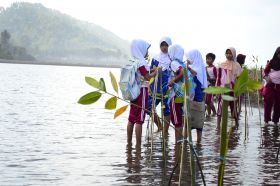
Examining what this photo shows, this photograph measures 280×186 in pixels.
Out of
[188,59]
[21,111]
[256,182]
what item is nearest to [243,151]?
[188,59]

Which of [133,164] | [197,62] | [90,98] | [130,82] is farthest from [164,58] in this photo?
[90,98]

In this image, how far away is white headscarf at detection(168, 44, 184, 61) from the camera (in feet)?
29.9

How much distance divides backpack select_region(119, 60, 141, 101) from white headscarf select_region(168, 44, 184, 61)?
65 cm

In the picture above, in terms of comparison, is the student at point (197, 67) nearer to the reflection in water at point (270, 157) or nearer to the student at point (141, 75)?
the student at point (141, 75)

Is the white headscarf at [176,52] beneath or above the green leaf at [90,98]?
above

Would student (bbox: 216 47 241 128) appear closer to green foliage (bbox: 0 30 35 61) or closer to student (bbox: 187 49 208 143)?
student (bbox: 187 49 208 143)

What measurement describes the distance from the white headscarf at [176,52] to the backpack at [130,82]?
655mm

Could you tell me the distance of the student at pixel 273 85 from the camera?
13.0 metres

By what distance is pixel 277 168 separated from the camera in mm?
8180

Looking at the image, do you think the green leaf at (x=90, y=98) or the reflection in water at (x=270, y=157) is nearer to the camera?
the green leaf at (x=90, y=98)

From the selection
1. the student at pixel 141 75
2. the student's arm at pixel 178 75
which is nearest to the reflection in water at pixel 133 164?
the student at pixel 141 75

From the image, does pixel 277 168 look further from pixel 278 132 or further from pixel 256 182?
pixel 278 132

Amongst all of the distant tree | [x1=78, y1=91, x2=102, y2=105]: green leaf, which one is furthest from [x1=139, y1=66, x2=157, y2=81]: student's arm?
the distant tree

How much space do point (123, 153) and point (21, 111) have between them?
8694mm
